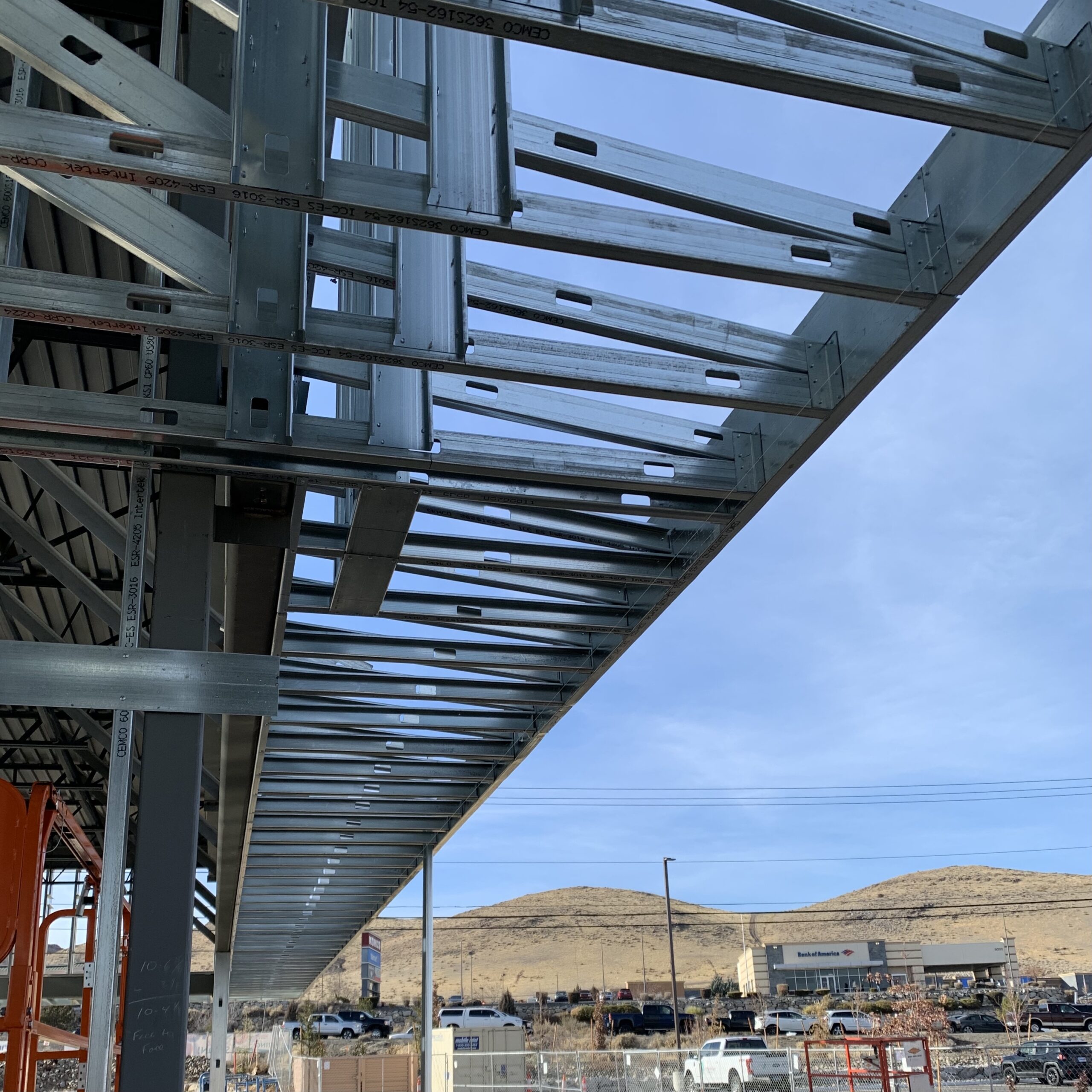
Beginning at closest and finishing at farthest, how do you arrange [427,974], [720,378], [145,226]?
[145,226], [720,378], [427,974]

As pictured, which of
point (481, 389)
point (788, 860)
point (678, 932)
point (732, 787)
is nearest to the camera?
point (481, 389)

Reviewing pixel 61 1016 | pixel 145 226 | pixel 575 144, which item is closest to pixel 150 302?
pixel 145 226

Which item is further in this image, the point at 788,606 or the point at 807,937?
the point at 788,606

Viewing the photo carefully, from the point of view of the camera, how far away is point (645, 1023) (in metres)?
49.9

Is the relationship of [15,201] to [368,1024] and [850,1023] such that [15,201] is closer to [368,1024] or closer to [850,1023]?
[850,1023]

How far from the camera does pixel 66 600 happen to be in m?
14.5

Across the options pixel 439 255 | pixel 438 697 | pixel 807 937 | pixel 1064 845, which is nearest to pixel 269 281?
pixel 439 255

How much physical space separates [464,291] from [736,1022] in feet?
161

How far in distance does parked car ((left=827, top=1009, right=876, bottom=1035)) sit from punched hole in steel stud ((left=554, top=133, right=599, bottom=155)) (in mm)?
42917

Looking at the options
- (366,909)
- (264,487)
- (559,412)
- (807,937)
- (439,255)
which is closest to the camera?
(439,255)

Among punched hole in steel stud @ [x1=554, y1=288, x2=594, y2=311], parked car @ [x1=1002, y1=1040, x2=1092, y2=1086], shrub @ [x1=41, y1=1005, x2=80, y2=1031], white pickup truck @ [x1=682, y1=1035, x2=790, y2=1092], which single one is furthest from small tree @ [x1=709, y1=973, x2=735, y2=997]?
punched hole in steel stud @ [x1=554, y1=288, x2=594, y2=311]

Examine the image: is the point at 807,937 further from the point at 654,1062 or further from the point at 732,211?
the point at 732,211

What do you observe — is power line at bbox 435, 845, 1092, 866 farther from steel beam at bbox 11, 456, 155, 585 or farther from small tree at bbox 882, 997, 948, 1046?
steel beam at bbox 11, 456, 155, 585

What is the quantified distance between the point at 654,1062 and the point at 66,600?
1320 inches
